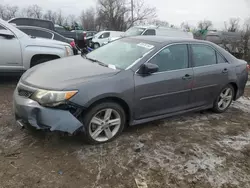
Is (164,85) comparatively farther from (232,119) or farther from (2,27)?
(2,27)

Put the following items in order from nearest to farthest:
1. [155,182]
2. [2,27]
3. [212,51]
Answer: [155,182] → [212,51] → [2,27]

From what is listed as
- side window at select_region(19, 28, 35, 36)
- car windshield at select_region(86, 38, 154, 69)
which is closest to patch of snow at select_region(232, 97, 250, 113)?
car windshield at select_region(86, 38, 154, 69)

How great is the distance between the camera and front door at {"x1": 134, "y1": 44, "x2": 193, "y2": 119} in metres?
3.68

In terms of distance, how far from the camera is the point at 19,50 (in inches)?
227

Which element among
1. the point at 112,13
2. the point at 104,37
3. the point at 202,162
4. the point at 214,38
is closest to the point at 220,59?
the point at 202,162

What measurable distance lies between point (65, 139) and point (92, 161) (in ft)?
2.11

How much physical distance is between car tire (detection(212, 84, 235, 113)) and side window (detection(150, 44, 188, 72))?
1235 millimetres

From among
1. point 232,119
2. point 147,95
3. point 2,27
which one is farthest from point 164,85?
point 2,27

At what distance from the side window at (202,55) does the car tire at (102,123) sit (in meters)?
1.78

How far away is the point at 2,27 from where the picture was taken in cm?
568

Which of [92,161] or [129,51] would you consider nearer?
[92,161]

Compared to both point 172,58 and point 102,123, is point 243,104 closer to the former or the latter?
point 172,58

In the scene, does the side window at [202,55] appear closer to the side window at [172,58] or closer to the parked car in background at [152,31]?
the side window at [172,58]

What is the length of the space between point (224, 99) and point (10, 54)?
190 inches
